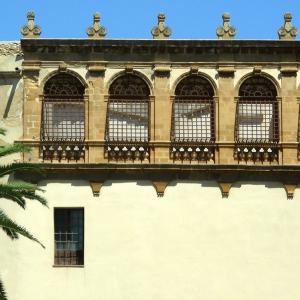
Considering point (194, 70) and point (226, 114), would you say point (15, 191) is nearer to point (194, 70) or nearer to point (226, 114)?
point (194, 70)

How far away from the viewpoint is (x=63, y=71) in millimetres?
33250

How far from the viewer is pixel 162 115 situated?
3316cm

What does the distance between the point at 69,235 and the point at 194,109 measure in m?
6.39

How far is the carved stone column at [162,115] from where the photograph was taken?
108ft

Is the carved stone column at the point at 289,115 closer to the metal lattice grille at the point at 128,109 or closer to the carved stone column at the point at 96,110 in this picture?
the metal lattice grille at the point at 128,109

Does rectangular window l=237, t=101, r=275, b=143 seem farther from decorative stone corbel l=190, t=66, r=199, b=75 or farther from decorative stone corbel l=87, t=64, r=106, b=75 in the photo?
decorative stone corbel l=87, t=64, r=106, b=75

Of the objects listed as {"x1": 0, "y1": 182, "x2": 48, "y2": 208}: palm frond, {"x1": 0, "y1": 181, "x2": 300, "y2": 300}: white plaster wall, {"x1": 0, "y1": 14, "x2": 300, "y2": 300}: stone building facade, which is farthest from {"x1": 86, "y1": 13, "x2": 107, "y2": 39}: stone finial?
{"x1": 0, "y1": 182, "x2": 48, "y2": 208}: palm frond

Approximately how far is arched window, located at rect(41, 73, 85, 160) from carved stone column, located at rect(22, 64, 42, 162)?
225 millimetres

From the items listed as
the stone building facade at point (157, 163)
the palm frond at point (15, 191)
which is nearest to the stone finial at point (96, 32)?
the stone building facade at point (157, 163)

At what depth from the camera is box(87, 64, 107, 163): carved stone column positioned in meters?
32.8

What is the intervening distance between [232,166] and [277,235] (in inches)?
114

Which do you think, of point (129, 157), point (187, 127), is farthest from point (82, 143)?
point (187, 127)

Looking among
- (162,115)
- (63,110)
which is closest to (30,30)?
(63,110)

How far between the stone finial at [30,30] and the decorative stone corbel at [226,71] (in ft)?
21.7
